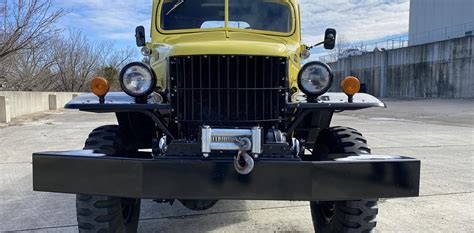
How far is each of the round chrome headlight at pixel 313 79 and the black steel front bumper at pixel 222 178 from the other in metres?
0.72

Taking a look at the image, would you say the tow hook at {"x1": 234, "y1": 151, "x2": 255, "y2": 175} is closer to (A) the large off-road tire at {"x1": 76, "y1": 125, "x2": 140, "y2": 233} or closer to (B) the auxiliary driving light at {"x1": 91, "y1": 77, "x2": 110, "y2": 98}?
(A) the large off-road tire at {"x1": 76, "y1": 125, "x2": 140, "y2": 233}

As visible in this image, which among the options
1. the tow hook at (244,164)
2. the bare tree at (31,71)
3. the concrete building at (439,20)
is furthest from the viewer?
the concrete building at (439,20)

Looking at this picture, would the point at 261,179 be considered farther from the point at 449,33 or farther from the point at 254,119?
the point at 449,33

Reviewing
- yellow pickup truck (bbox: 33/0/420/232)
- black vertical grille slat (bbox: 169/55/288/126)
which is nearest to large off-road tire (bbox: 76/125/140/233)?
yellow pickup truck (bbox: 33/0/420/232)

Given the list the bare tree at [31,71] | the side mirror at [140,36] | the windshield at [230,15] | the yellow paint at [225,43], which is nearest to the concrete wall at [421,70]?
the bare tree at [31,71]

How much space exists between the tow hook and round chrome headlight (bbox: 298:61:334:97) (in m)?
0.91

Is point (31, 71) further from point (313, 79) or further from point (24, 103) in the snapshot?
point (313, 79)

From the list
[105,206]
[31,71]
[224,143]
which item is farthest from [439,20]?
[105,206]

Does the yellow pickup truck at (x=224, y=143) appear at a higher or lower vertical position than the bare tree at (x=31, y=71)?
lower

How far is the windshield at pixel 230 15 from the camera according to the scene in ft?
13.1

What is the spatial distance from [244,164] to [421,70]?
115 ft

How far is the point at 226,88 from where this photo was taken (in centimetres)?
290

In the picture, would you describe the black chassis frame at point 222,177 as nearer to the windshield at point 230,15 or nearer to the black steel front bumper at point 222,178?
the black steel front bumper at point 222,178

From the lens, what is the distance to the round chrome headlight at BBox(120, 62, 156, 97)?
9.90 feet
